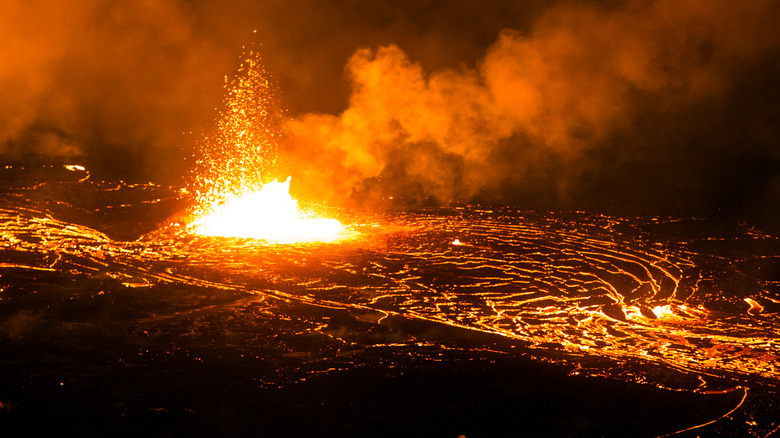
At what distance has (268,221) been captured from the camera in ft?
28.8

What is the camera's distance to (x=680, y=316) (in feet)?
19.5

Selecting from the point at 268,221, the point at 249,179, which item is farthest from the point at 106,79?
the point at 268,221

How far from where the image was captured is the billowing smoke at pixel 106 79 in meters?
15.6

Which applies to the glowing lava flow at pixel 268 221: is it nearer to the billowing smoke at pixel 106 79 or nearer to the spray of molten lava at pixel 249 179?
the spray of molten lava at pixel 249 179

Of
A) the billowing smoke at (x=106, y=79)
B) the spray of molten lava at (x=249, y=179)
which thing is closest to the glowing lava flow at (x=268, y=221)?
the spray of molten lava at (x=249, y=179)

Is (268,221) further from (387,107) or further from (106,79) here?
(106,79)

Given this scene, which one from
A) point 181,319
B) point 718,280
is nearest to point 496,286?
point 718,280

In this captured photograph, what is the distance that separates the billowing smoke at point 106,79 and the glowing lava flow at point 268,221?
564 cm

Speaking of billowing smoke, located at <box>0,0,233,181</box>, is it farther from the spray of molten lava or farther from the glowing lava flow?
the glowing lava flow

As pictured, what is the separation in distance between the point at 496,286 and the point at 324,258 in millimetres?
1826

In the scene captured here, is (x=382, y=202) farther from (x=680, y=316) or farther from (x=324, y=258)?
(x=680, y=316)

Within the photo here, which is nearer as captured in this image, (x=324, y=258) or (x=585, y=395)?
(x=585, y=395)

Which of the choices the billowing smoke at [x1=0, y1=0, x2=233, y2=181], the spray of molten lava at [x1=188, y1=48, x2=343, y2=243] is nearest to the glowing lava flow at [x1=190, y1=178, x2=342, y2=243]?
the spray of molten lava at [x1=188, y1=48, x2=343, y2=243]

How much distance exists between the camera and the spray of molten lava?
8.40 meters
